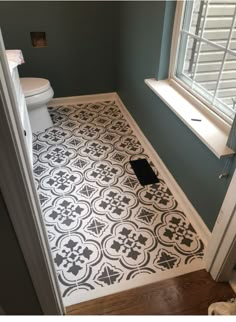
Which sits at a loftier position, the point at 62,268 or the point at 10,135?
the point at 10,135

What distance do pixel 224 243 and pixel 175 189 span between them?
64cm

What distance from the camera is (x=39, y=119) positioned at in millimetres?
2342

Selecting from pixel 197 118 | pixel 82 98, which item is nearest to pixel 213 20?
pixel 197 118

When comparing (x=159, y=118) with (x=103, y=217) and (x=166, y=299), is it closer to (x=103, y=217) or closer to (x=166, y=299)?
(x=103, y=217)

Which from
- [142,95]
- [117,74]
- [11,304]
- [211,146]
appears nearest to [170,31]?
[142,95]

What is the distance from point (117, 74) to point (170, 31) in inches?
45.1

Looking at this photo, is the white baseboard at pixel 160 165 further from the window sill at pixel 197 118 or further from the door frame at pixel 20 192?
the door frame at pixel 20 192

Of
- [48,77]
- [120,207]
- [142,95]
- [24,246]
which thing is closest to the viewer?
[24,246]

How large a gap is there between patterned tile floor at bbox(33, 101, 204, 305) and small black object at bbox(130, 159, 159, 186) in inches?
1.6

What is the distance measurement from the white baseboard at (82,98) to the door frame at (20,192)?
2.14 m

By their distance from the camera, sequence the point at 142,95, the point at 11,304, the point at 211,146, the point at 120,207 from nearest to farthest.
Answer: the point at 11,304
the point at 211,146
the point at 120,207
the point at 142,95
